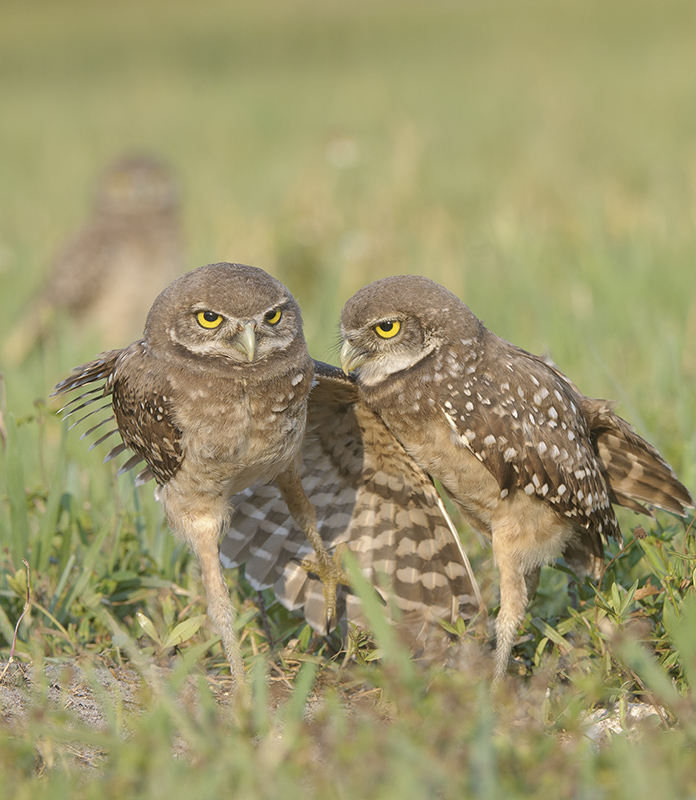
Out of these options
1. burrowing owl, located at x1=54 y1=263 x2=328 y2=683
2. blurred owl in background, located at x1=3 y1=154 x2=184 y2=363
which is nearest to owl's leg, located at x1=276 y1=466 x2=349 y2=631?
burrowing owl, located at x1=54 y1=263 x2=328 y2=683

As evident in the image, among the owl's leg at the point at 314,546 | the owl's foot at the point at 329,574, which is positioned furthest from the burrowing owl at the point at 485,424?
the owl's foot at the point at 329,574

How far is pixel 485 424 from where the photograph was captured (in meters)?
3.22

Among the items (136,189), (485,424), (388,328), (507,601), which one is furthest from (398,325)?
(136,189)

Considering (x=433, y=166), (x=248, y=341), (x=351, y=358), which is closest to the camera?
(x=248, y=341)

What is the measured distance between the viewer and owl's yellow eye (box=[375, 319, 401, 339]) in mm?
3277

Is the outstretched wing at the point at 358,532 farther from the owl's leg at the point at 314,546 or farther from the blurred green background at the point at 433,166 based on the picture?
the blurred green background at the point at 433,166

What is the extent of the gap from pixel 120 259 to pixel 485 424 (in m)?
6.31

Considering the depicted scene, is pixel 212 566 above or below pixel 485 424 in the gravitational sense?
below

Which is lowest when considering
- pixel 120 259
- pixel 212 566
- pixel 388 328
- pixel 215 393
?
pixel 120 259

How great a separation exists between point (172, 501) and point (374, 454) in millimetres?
836

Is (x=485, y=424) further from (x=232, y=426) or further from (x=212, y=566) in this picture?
(x=212, y=566)

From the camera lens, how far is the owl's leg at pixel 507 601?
320 cm

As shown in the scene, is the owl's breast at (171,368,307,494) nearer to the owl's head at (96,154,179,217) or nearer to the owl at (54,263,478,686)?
the owl at (54,263,478,686)

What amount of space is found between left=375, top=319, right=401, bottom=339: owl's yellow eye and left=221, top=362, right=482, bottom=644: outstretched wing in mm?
450
